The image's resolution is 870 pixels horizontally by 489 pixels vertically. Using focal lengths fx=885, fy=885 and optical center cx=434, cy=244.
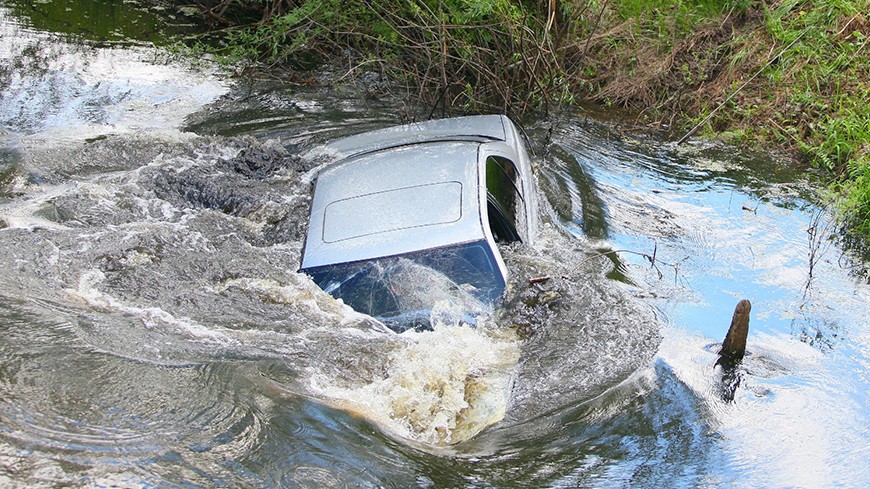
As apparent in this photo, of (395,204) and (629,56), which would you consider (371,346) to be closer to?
(395,204)

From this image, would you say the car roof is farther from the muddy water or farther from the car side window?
the muddy water

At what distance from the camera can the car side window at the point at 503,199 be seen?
19.1 feet

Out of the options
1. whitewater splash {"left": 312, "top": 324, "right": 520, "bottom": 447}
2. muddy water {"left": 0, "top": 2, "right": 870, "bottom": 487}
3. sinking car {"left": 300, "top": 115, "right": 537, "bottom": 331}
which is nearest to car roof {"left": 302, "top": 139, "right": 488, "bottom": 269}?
sinking car {"left": 300, "top": 115, "right": 537, "bottom": 331}

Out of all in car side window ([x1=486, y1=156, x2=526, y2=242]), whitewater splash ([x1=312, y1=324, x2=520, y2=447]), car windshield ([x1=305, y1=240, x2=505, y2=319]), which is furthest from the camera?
car side window ([x1=486, y1=156, x2=526, y2=242])

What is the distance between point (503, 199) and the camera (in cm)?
613

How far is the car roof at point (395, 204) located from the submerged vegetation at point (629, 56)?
118 inches

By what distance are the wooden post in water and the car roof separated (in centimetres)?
171

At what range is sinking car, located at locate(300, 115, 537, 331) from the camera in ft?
16.6

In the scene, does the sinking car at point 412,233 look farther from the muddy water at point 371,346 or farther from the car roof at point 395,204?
the muddy water at point 371,346

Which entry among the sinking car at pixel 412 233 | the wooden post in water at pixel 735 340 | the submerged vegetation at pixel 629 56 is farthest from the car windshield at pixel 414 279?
the submerged vegetation at pixel 629 56

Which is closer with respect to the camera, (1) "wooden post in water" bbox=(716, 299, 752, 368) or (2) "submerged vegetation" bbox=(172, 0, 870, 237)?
(1) "wooden post in water" bbox=(716, 299, 752, 368)

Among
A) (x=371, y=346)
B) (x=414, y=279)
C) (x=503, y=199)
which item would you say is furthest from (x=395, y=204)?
(x=503, y=199)

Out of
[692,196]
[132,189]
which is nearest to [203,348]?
[132,189]

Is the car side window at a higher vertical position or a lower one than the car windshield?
higher
